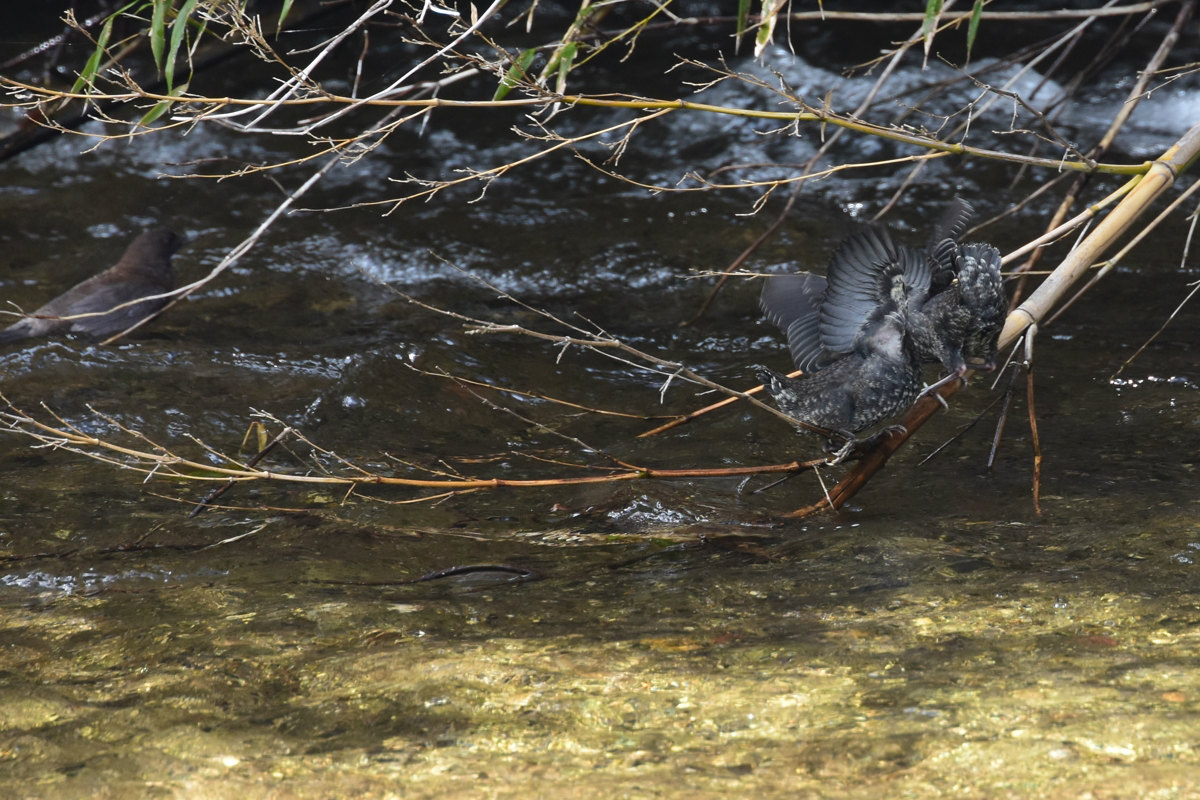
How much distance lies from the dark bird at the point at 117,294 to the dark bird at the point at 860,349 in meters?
3.22

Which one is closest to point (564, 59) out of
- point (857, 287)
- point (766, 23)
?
point (766, 23)

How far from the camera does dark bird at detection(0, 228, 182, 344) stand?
5.43 metres

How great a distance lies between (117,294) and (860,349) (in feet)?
13.3

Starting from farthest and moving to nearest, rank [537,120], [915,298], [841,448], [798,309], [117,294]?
1. [117,294]
2. [537,120]
3. [798,309]
4. [841,448]
5. [915,298]

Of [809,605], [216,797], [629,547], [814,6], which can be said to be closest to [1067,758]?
[809,605]

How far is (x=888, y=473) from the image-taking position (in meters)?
3.93

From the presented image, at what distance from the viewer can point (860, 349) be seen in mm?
3305

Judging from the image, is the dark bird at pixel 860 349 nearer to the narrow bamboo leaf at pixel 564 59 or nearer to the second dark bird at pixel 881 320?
the second dark bird at pixel 881 320

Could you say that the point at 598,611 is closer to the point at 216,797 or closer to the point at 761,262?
the point at 216,797

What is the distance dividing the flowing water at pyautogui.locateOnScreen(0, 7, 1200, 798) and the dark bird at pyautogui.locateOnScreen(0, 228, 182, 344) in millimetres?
182

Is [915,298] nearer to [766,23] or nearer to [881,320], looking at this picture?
[881,320]

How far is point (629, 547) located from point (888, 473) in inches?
43.2

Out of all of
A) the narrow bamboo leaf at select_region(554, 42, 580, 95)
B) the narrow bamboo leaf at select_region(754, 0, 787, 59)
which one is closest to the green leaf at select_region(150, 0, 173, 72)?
the narrow bamboo leaf at select_region(554, 42, 580, 95)

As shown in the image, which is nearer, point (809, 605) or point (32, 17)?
point (809, 605)
